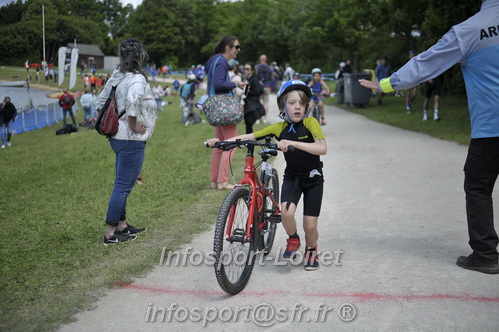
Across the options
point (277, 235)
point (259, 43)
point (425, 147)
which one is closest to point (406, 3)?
point (425, 147)

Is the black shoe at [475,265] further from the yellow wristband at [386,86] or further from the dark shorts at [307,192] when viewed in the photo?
the yellow wristband at [386,86]

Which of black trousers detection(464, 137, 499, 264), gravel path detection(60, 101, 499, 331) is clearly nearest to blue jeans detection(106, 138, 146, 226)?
gravel path detection(60, 101, 499, 331)

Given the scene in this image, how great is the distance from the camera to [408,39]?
29.7 meters

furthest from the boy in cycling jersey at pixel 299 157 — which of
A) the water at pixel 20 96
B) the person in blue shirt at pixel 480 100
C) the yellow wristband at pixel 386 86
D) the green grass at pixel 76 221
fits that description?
the water at pixel 20 96

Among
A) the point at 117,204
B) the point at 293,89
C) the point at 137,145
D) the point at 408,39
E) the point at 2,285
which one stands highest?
the point at 408,39

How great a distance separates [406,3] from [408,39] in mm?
6287

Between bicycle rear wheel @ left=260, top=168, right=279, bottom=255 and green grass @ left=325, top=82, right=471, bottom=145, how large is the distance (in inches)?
331

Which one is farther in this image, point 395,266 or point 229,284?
point 395,266

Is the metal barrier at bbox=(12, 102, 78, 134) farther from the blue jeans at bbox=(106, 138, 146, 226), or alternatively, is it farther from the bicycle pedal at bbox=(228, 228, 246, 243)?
the bicycle pedal at bbox=(228, 228, 246, 243)

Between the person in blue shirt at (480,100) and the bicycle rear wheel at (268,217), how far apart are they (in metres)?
1.58

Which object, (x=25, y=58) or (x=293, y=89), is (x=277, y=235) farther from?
(x=25, y=58)

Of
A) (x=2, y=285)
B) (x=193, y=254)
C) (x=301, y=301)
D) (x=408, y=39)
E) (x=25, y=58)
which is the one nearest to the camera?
(x=301, y=301)

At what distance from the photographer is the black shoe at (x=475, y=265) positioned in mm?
4875

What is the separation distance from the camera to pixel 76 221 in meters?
7.30
